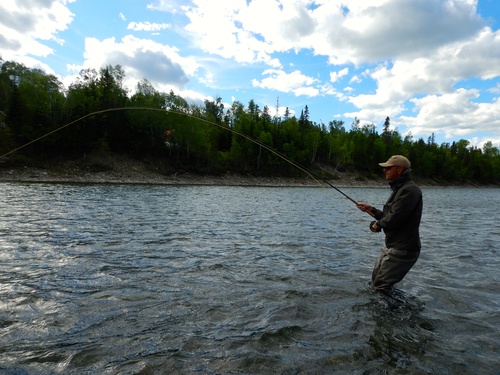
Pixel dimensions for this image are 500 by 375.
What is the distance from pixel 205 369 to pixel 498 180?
585ft

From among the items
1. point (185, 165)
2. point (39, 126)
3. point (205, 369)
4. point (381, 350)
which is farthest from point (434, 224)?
point (39, 126)

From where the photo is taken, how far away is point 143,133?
78562 millimetres

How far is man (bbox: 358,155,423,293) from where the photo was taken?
21.8 ft

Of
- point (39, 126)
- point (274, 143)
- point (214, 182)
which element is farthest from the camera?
point (274, 143)

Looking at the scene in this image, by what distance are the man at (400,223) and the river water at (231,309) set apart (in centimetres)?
74

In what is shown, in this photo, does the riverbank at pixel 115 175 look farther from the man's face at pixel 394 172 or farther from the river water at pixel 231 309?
the man's face at pixel 394 172

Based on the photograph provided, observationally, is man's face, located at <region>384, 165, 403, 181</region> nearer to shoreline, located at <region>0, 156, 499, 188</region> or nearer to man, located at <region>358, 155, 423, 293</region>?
man, located at <region>358, 155, 423, 293</region>

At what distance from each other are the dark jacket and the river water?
125 centimetres

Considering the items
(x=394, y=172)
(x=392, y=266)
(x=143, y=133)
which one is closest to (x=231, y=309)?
(x=392, y=266)

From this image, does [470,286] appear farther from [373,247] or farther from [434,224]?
[434,224]

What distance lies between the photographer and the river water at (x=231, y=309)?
4605 mm

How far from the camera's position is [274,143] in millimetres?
99188

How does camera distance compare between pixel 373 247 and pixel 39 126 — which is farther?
pixel 39 126

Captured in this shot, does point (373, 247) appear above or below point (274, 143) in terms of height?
below
